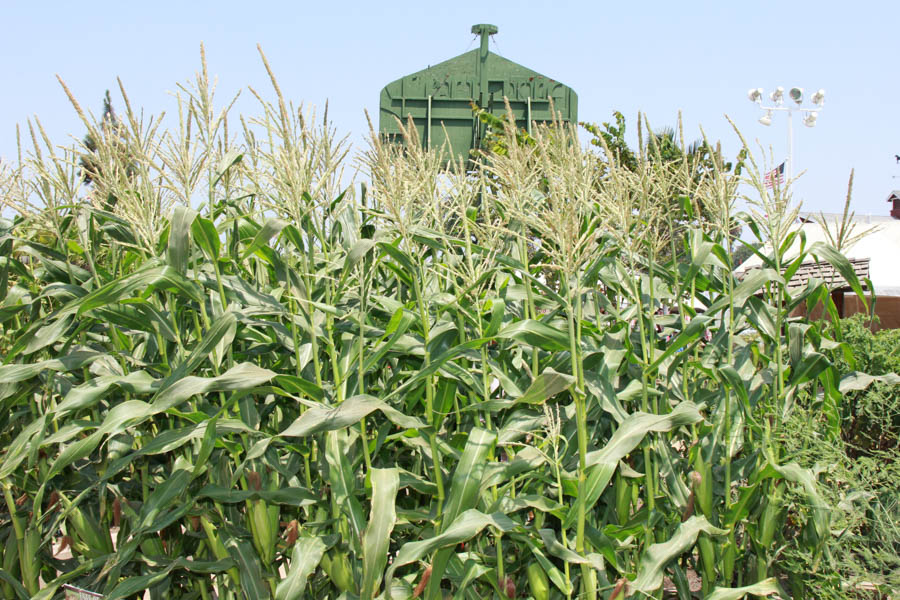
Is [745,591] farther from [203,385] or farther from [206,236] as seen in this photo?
[206,236]

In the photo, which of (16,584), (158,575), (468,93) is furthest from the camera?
(468,93)

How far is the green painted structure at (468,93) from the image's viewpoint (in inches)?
602

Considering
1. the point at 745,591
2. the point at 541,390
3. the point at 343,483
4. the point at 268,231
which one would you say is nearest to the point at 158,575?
the point at 343,483

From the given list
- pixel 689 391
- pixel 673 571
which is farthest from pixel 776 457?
pixel 673 571

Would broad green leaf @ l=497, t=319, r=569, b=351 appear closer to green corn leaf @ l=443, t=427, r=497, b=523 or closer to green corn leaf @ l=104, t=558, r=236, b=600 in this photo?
green corn leaf @ l=443, t=427, r=497, b=523

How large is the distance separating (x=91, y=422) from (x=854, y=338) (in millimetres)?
4017

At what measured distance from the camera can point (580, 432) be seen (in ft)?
7.86

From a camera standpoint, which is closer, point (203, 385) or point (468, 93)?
point (203, 385)

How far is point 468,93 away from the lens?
15375mm

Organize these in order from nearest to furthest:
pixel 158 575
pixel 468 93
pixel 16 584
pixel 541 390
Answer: pixel 541 390
pixel 158 575
pixel 16 584
pixel 468 93

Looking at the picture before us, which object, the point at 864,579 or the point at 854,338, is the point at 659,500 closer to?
the point at 864,579

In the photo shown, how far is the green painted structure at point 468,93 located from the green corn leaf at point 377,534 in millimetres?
13359

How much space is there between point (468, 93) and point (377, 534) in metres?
14.0

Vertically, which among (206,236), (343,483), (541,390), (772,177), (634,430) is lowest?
(343,483)
